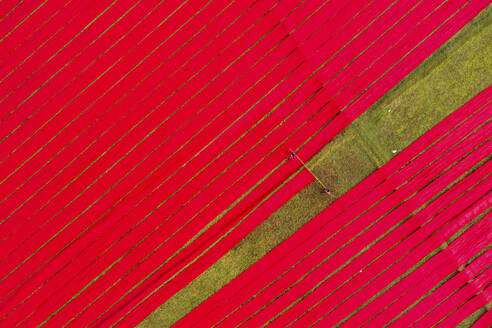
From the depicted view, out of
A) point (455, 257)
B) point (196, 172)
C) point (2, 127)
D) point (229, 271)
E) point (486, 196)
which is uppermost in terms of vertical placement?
point (2, 127)

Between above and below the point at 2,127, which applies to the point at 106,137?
below

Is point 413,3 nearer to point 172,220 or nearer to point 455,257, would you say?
point 455,257

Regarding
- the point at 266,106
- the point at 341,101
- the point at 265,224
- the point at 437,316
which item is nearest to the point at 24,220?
the point at 265,224

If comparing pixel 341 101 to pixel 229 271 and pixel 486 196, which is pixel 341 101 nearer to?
pixel 486 196

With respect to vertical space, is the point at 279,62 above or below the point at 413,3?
above

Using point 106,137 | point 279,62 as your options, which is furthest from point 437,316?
point 106,137

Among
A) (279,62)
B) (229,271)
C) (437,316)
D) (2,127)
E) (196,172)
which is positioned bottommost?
(437,316)
